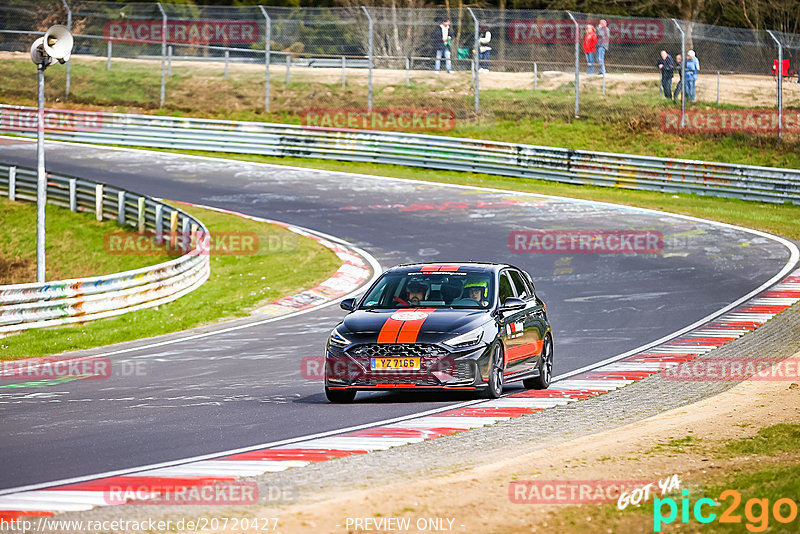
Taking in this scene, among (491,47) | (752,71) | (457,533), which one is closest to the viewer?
(457,533)

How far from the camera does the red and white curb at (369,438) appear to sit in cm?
777

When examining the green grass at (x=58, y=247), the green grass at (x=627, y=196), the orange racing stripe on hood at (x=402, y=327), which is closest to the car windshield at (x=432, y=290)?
the orange racing stripe on hood at (x=402, y=327)

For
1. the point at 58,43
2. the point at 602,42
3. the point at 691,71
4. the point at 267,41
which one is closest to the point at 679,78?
the point at 691,71

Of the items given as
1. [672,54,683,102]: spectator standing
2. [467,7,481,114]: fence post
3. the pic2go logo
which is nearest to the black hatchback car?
the pic2go logo

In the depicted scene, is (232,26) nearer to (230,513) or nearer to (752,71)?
(752,71)

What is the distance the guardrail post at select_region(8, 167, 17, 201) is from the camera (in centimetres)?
3228

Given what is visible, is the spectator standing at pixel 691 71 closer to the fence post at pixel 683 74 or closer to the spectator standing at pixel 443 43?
the fence post at pixel 683 74

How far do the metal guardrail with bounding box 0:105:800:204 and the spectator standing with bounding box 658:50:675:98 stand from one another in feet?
14.3

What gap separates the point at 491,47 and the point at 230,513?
33.1 m

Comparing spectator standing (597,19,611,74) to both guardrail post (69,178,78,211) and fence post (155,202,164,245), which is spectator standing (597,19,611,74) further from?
guardrail post (69,178,78,211)

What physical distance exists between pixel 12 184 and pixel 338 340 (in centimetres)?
2288

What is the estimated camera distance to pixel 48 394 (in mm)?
12922

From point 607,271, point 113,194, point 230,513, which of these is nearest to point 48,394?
point 230,513

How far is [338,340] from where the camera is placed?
12016 mm
